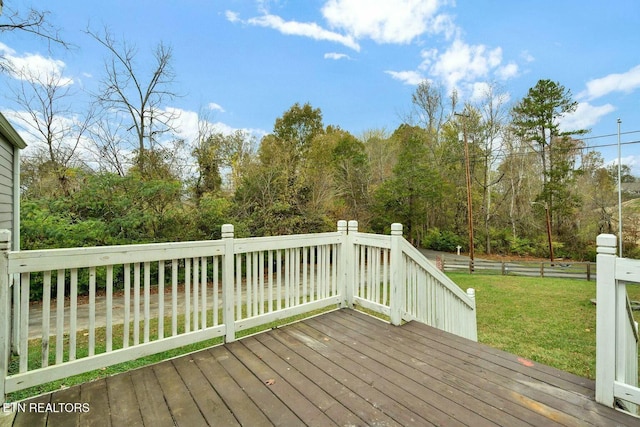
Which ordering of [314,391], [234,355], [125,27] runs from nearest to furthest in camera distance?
1. [314,391]
2. [234,355]
3. [125,27]

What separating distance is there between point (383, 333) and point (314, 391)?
1155 millimetres

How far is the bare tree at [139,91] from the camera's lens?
9.04 meters

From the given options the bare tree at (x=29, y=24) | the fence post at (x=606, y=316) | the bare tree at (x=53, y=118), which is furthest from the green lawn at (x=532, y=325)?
the bare tree at (x=53, y=118)

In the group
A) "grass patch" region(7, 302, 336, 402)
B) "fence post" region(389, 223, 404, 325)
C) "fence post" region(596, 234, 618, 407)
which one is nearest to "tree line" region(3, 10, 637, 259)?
"grass patch" region(7, 302, 336, 402)

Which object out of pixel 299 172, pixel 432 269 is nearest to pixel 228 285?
pixel 432 269

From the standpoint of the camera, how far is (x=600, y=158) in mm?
18094

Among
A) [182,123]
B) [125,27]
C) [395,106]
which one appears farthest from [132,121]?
[395,106]

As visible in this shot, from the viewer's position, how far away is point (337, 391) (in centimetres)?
185

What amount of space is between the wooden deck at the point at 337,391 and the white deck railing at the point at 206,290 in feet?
0.67

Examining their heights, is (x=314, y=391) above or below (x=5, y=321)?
below

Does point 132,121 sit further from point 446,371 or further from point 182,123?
point 446,371

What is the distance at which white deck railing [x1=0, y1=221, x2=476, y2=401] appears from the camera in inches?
69.2

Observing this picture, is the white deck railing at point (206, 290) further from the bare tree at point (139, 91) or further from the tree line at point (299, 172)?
the bare tree at point (139, 91)

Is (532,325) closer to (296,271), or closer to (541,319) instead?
(541,319)
